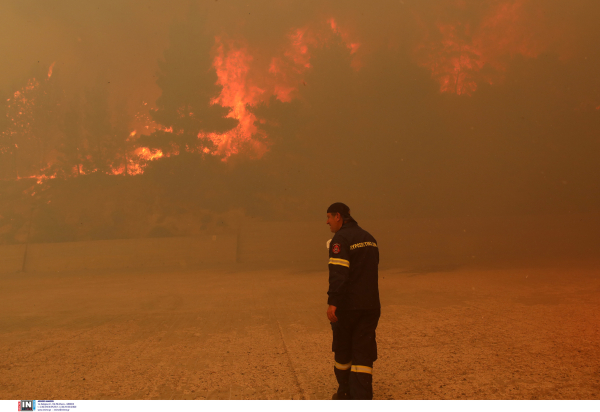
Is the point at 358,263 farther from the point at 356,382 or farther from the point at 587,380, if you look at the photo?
the point at 587,380

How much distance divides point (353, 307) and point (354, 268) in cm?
34

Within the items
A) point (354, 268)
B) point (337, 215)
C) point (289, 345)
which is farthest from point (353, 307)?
point (289, 345)

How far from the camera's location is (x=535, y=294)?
32.9 feet

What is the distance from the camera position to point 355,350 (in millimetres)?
3607

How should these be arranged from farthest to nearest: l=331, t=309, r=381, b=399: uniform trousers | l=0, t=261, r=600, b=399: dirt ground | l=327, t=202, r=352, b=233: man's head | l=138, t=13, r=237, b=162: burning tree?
l=138, t=13, r=237, b=162: burning tree < l=0, t=261, r=600, b=399: dirt ground < l=327, t=202, r=352, b=233: man's head < l=331, t=309, r=381, b=399: uniform trousers

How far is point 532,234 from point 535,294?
22373 millimetres

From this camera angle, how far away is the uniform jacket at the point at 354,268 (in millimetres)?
3611

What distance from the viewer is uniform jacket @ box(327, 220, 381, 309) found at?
142 inches

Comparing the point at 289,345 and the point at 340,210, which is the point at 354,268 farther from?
the point at 289,345

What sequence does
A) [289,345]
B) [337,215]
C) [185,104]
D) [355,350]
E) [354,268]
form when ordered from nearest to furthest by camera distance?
Result: [355,350]
[354,268]
[337,215]
[289,345]
[185,104]

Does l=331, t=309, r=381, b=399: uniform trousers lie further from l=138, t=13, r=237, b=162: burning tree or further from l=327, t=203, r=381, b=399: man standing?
l=138, t=13, r=237, b=162: burning tree

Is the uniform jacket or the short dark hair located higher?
the short dark hair

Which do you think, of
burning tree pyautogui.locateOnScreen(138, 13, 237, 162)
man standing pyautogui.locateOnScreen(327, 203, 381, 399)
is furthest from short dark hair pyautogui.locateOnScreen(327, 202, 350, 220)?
burning tree pyautogui.locateOnScreen(138, 13, 237, 162)

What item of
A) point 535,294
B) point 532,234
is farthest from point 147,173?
point 535,294
